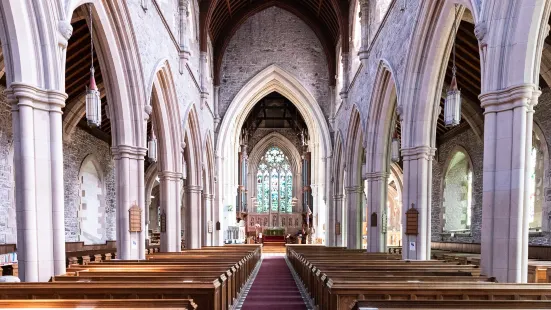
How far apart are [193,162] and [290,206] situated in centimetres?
1839

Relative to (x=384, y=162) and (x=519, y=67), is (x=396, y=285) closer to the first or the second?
(x=519, y=67)

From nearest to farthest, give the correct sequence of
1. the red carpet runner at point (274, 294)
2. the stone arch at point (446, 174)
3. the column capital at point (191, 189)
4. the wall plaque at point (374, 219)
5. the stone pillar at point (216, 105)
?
1. the red carpet runner at point (274, 294)
2. the wall plaque at point (374, 219)
3. the column capital at point (191, 189)
4. the stone arch at point (446, 174)
5. the stone pillar at point (216, 105)

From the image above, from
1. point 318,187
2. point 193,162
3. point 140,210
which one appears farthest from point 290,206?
point 140,210

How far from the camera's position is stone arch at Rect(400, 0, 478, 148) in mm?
8516

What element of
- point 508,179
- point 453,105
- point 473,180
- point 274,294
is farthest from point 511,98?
point 473,180

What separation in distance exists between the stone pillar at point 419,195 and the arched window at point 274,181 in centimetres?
2494

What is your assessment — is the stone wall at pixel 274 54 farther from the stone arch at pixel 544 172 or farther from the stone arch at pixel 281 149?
the stone arch at pixel 281 149

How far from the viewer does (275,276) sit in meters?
12.6

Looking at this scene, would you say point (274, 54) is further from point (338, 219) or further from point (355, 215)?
point (355, 215)

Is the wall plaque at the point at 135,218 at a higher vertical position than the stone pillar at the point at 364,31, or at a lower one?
lower

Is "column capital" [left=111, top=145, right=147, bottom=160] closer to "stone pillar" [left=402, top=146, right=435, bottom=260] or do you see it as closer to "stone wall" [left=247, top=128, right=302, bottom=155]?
"stone pillar" [left=402, top=146, right=435, bottom=260]

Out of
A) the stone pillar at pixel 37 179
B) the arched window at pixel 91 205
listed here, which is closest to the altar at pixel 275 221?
the arched window at pixel 91 205

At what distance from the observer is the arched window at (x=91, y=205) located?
16750 millimetres

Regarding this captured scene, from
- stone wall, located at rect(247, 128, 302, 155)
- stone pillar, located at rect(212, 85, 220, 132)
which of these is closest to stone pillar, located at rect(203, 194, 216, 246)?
stone pillar, located at rect(212, 85, 220, 132)
